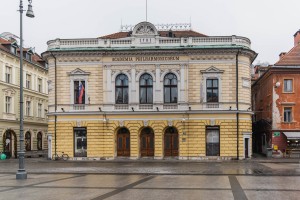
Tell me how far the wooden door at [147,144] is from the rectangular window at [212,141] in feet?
17.9

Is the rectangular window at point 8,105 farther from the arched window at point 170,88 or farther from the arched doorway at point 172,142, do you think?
the arched doorway at point 172,142

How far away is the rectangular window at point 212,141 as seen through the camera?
44475 millimetres

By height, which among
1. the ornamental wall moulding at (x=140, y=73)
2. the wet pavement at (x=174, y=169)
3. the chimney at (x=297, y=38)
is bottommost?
the wet pavement at (x=174, y=169)

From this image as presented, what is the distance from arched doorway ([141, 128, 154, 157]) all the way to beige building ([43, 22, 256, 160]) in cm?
10

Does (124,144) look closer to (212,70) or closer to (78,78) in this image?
(78,78)

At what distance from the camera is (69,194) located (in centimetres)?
1886

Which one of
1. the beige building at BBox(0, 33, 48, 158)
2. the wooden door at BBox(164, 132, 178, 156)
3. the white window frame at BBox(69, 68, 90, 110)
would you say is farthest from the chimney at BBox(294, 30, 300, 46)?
the beige building at BBox(0, 33, 48, 158)

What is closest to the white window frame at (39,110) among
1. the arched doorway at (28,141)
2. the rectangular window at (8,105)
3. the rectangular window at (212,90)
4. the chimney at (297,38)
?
the arched doorway at (28,141)

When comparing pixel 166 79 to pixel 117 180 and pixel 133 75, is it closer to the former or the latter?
pixel 133 75

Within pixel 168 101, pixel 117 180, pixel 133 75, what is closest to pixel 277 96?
pixel 168 101

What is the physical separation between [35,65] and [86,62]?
1983cm

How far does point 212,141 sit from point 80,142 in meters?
12.8

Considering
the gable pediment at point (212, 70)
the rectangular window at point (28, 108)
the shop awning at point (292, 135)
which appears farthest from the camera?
the rectangular window at point (28, 108)

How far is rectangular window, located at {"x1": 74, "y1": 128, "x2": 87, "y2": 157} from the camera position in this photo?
45719mm
